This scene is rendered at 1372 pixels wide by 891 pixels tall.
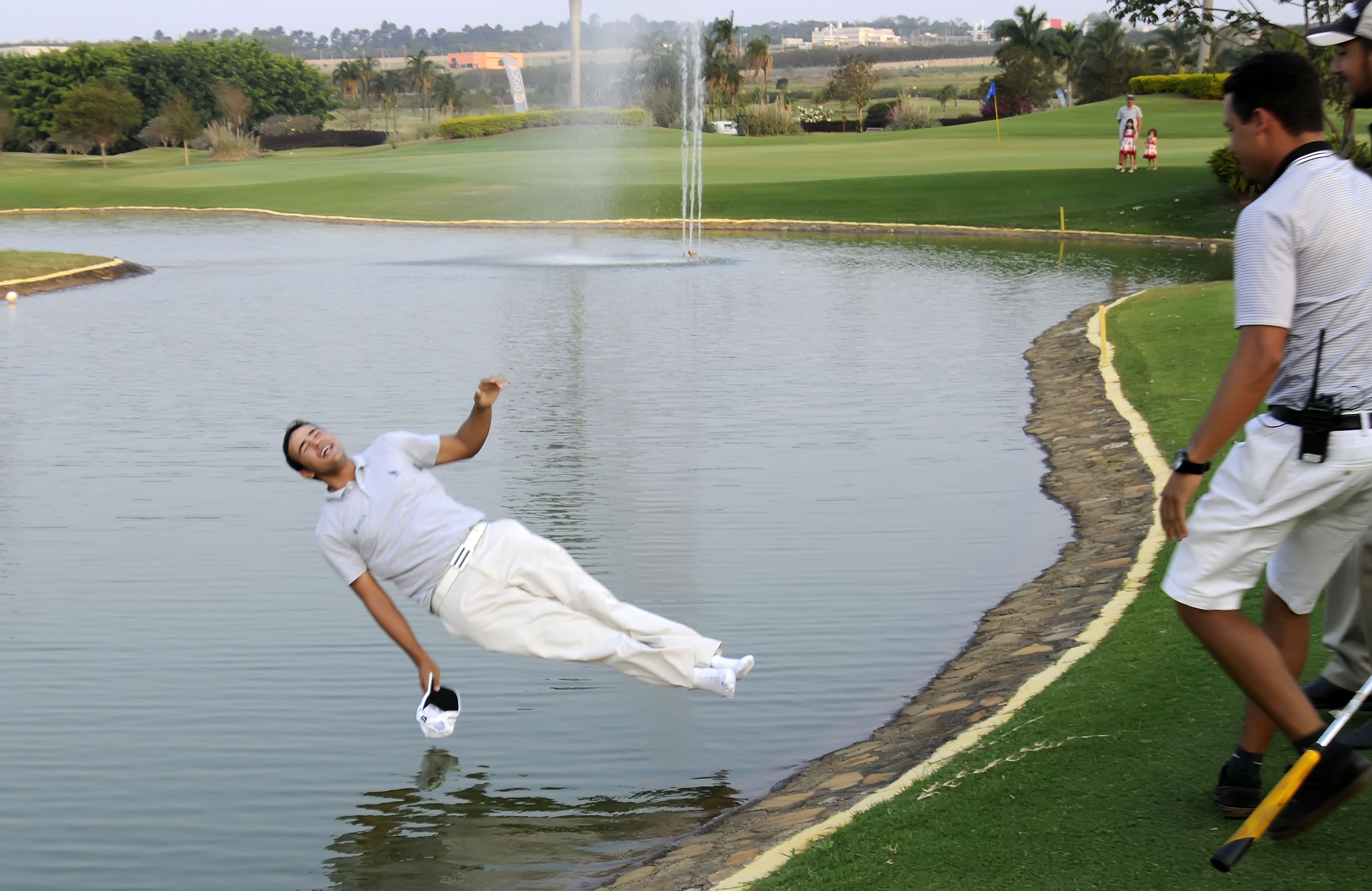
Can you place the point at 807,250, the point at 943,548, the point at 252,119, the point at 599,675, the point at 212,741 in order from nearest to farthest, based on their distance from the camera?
the point at 212,741 → the point at 599,675 → the point at 943,548 → the point at 807,250 → the point at 252,119

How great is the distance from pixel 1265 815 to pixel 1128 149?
40080 millimetres

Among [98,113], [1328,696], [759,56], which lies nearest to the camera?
[1328,696]

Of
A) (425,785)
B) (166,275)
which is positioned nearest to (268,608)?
(425,785)

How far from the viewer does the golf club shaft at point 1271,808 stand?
409cm

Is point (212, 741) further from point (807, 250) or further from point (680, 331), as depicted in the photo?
point (807, 250)

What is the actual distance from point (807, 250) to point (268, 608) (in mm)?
25255

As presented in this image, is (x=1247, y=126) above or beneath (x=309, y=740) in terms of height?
above

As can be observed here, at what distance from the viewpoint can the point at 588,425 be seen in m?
14.1

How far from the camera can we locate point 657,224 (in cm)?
4116

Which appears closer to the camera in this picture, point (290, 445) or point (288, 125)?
point (290, 445)

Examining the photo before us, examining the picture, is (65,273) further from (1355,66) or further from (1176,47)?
(1176,47)

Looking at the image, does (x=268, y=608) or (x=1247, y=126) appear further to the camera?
(x=268, y=608)

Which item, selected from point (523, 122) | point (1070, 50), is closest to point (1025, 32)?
point (1070, 50)

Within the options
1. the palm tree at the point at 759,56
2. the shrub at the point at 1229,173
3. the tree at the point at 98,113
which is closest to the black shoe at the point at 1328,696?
the shrub at the point at 1229,173
